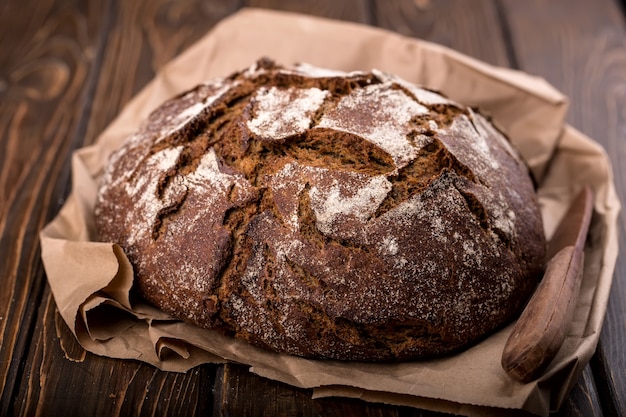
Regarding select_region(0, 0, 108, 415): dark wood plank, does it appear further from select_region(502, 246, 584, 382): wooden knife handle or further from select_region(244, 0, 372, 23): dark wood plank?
select_region(502, 246, 584, 382): wooden knife handle

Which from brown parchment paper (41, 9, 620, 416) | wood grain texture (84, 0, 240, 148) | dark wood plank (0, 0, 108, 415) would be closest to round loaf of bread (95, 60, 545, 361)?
brown parchment paper (41, 9, 620, 416)

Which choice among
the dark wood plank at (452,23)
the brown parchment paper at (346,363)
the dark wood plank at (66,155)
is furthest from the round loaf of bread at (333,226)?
the dark wood plank at (452,23)

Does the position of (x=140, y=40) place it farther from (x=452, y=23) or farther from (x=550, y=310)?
(x=550, y=310)

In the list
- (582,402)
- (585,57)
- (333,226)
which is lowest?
(582,402)

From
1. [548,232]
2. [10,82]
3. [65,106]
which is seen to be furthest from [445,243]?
[10,82]

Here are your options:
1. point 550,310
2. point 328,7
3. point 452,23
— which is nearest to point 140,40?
point 328,7
